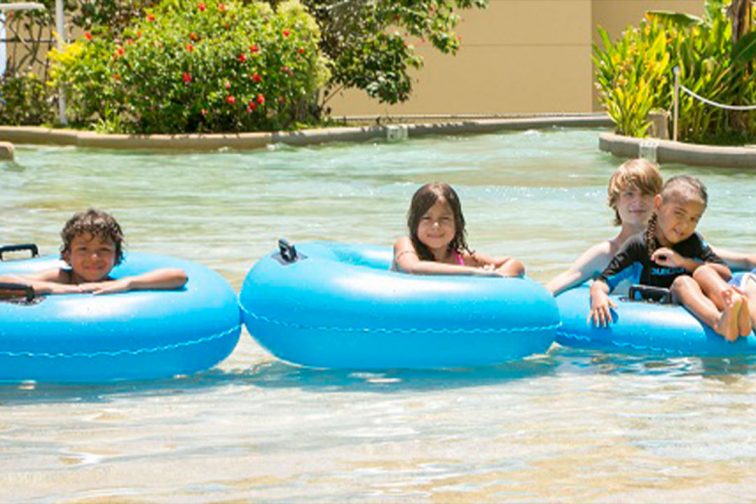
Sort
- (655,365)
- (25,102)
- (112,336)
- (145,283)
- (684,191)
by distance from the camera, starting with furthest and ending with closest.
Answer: (25,102)
(684,191)
(655,365)
(145,283)
(112,336)

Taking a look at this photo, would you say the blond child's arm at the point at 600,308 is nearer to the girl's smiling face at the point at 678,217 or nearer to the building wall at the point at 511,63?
the girl's smiling face at the point at 678,217

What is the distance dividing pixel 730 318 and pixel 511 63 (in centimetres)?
1979

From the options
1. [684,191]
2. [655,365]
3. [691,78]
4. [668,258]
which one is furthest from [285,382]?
[691,78]

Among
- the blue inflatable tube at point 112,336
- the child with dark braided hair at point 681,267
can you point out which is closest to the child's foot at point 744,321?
the child with dark braided hair at point 681,267

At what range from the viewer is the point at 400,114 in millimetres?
25672

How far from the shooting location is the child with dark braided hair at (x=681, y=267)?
257 inches

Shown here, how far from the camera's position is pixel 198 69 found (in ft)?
65.1

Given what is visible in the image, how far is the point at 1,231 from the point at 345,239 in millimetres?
2432

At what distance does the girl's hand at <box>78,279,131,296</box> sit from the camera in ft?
20.9

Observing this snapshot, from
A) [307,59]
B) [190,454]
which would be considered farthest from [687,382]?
[307,59]

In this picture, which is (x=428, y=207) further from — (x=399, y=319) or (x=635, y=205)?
(x=635, y=205)

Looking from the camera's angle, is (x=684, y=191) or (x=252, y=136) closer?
(x=684, y=191)

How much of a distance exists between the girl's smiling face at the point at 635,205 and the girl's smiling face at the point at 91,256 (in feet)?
7.47

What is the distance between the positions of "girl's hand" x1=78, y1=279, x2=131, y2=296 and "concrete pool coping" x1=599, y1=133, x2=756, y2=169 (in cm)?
1063
